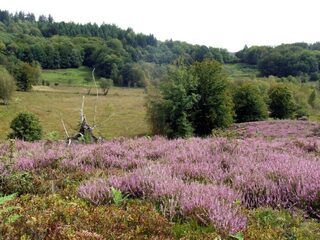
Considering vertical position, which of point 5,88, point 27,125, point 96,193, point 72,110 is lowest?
point 72,110

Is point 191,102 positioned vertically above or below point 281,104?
above

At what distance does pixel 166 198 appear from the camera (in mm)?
4832

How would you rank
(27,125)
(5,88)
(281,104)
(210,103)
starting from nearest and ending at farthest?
(210,103), (27,125), (281,104), (5,88)

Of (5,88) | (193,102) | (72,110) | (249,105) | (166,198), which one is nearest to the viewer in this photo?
(166,198)

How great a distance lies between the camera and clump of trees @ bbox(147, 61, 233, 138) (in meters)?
58.1

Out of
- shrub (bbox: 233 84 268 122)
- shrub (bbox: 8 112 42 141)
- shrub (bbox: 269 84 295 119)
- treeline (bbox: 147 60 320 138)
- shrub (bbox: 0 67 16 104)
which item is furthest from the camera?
shrub (bbox: 0 67 16 104)

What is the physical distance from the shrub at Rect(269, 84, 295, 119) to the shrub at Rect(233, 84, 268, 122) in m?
16.9

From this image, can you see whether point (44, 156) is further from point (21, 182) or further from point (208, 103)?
point (208, 103)

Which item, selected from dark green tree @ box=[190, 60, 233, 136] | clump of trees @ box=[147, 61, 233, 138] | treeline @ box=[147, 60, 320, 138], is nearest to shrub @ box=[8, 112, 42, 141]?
treeline @ box=[147, 60, 320, 138]

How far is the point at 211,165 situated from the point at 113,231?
9.42 feet

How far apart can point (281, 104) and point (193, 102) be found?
4192 cm

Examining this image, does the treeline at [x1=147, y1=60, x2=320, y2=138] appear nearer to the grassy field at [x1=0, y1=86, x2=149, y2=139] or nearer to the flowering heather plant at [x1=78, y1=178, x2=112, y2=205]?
the grassy field at [x1=0, y1=86, x2=149, y2=139]

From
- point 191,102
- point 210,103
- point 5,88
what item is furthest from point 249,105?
point 5,88

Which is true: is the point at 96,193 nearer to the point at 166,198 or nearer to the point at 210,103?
the point at 166,198
